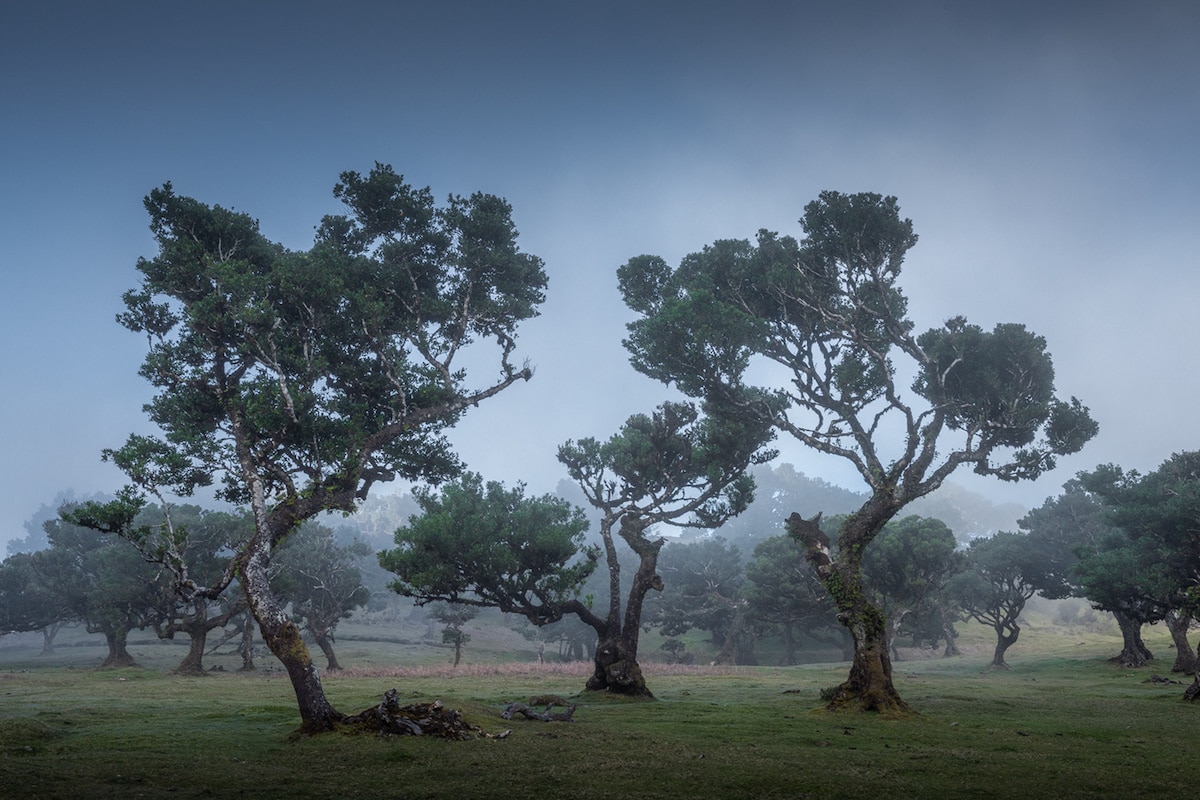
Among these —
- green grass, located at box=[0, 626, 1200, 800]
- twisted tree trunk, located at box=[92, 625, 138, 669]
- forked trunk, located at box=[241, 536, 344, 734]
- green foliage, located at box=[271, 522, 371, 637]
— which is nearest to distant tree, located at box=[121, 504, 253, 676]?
twisted tree trunk, located at box=[92, 625, 138, 669]

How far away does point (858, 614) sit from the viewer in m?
25.1

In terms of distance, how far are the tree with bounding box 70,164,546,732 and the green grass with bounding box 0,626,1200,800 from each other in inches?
208

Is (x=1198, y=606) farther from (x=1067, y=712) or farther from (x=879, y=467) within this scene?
(x=879, y=467)

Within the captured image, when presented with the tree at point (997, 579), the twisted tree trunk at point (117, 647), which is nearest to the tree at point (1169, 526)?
the tree at point (997, 579)

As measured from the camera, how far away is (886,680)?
941 inches

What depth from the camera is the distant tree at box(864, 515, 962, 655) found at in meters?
59.7

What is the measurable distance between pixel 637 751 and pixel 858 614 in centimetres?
1297

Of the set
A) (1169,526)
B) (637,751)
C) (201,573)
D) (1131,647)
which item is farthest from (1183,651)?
(201,573)

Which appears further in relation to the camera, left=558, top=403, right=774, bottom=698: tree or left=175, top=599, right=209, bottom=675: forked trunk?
left=175, top=599, right=209, bottom=675: forked trunk

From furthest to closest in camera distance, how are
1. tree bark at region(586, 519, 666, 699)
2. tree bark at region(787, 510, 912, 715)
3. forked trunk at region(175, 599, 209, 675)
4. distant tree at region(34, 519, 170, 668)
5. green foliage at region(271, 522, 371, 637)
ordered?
green foliage at region(271, 522, 371, 637)
distant tree at region(34, 519, 170, 668)
forked trunk at region(175, 599, 209, 675)
tree bark at region(586, 519, 666, 699)
tree bark at region(787, 510, 912, 715)

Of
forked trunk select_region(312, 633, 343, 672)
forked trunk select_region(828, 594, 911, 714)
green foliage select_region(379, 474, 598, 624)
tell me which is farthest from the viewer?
forked trunk select_region(312, 633, 343, 672)

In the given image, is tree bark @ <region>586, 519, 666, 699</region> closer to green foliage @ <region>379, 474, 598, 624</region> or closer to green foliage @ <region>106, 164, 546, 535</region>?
green foliage @ <region>379, 474, 598, 624</region>

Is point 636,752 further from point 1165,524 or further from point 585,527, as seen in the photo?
point 1165,524

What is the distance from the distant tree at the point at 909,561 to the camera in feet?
196
